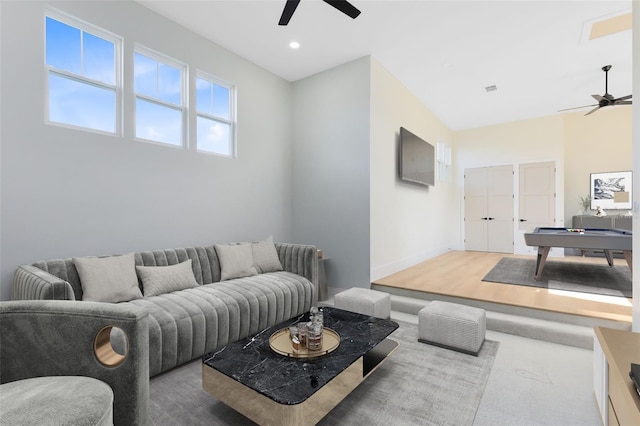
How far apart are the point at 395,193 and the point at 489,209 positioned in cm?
425

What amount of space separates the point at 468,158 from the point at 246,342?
8036mm

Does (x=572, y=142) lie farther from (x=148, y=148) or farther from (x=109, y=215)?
(x=109, y=215)

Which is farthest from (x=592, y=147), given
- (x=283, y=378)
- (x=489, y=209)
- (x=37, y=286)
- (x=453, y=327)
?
(x=37, y=286)

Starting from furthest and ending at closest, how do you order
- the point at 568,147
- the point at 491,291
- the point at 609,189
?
1. the point at 568,147
2. the point at 609,189
3. the point at 491,291

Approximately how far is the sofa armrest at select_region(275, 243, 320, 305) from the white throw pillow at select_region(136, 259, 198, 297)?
120 centimetres

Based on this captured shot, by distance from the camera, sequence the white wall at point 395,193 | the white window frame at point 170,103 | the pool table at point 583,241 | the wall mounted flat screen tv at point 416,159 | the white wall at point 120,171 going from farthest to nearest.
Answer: the wall mounted flat screen tv at point 416,159 → the white wall at point 395,193 → the pool table at point 583,241 → the white window frame at point 170,103 → the white wall at point 120,171

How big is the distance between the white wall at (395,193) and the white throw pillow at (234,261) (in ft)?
5.83

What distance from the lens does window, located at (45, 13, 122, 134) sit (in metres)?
2.74

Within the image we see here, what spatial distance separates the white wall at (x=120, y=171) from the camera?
2.48m

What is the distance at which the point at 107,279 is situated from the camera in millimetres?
2520

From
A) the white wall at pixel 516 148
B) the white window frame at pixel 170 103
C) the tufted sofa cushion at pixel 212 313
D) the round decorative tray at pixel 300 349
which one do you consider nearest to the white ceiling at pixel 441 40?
the white window frame at pixel 170 103

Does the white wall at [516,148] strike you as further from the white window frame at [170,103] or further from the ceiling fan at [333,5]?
the white window frame at [170,103]

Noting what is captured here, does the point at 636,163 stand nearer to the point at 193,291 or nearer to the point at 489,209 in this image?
the point at 193,291

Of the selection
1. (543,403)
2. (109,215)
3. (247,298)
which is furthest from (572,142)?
(109,215)
